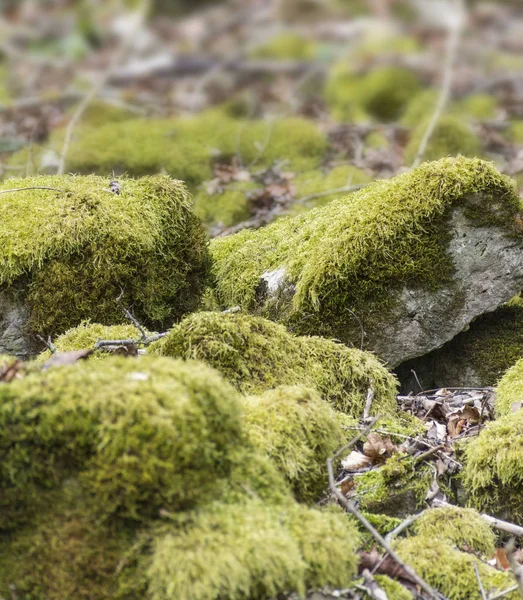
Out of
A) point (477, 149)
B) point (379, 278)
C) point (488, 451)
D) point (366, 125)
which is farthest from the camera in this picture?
point (366, 125)

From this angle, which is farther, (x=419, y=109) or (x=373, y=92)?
(x=373, y=92)

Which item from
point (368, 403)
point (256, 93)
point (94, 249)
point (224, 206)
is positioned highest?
point (94, 249)

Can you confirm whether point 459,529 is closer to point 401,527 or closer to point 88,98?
point 401,527

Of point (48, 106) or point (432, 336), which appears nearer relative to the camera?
point (432, 336)

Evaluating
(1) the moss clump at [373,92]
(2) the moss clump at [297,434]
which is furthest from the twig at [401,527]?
(1) the moss clump at [373,92]

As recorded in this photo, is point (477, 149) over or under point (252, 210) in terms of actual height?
over

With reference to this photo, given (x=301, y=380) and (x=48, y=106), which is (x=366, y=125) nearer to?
Answer: (x=48, y=106)

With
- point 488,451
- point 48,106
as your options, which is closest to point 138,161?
point 48,106

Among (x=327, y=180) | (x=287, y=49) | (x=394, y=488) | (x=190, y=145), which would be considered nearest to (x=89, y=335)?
(x=394, y=488)
